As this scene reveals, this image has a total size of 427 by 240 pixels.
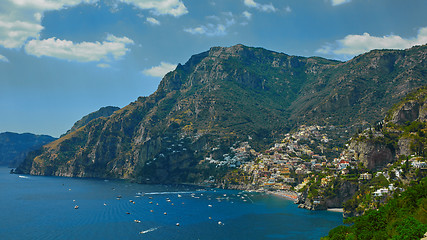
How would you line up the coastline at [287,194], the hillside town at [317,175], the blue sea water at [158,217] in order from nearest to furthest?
the blue sea water at [158,217] < the hillside town at [317,175] < the coastline at [287,194]

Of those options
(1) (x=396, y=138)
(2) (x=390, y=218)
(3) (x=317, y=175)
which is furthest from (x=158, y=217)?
(1) (x=396, y=138)

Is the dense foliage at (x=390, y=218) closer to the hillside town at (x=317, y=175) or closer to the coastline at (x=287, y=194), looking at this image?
the hillside town at (x=317, y=175)

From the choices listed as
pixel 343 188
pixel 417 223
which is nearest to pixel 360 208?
pixel 343 188

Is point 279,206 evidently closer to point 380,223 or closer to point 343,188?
point 343,188

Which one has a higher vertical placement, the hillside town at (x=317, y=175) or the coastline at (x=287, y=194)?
the hillside town at (x=317, y=175)

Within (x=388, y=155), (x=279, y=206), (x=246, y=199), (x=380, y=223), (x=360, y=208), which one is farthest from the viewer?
(x=246, y=199)

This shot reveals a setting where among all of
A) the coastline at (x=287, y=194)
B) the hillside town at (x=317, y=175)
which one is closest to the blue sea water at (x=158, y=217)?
the coastline at (x=287, y=194)

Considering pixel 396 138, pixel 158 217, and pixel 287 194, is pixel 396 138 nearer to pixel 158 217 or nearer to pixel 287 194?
pixel 287 194

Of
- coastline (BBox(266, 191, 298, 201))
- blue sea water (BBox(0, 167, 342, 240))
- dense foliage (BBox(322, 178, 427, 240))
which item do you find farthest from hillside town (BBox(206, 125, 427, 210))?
dense foliage (BBox(322, 178, 427, 240))
